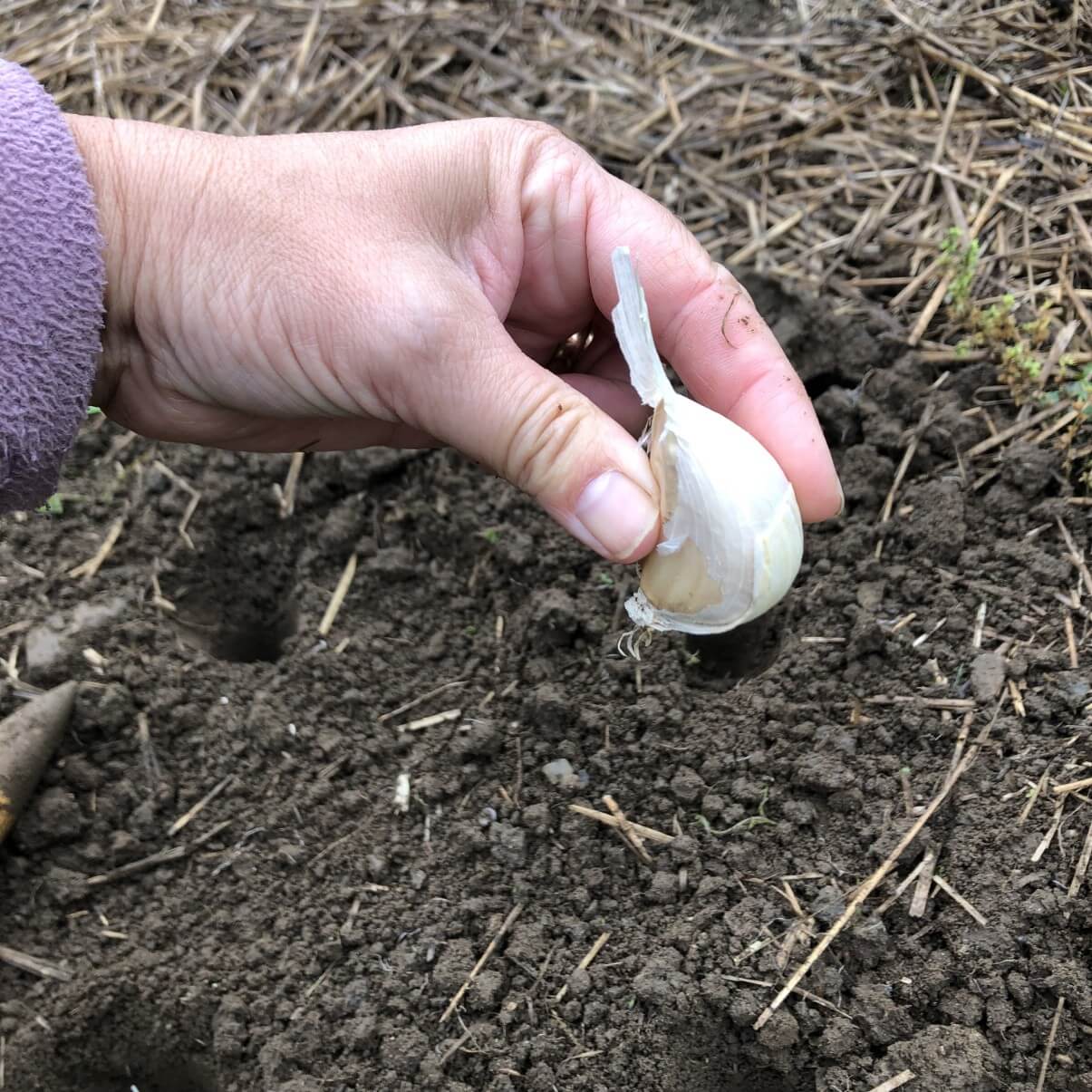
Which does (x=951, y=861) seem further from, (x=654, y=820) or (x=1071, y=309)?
(x=1071, y=309)

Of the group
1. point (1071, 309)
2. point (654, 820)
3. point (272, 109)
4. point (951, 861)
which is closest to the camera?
point (951, 861)

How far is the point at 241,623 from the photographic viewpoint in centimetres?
236

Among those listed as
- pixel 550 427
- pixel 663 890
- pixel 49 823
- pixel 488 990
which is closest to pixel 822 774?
pixel 663 890

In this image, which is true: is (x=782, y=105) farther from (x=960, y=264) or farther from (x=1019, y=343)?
(x=1019, y=343)

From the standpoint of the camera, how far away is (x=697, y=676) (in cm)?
203

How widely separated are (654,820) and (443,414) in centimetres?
84

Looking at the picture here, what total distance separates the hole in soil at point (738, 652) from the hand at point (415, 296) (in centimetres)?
36

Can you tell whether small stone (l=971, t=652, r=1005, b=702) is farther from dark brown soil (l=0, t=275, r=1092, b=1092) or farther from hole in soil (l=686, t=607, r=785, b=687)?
hole in soil (l=686, t=607, r=785, b=687)

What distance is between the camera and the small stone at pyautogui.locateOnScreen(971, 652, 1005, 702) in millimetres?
1796

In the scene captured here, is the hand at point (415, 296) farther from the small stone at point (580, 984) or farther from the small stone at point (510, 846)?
the small stone at point (580, 984)

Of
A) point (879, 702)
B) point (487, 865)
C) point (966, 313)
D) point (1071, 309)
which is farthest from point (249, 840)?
point (1071, 309)

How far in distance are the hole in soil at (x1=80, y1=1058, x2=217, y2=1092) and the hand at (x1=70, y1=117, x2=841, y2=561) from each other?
3.95ft

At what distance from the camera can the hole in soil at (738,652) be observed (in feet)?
6.64

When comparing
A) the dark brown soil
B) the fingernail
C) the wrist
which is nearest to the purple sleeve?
the wrist
